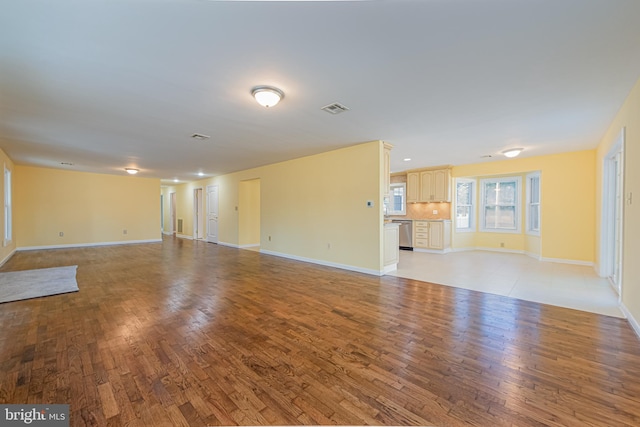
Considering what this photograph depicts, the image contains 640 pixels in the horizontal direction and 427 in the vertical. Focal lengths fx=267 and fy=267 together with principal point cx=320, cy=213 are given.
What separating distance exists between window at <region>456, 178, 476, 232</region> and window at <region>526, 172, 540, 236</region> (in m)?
1.34

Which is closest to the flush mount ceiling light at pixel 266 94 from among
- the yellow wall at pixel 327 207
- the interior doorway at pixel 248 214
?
the yellow wall at pixel 327 207

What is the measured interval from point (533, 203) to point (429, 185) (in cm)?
257

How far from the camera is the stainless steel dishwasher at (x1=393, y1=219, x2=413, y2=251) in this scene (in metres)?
8.24

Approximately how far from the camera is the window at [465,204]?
799cm

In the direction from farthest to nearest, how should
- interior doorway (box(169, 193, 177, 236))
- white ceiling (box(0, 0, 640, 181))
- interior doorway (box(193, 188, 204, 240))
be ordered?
interior doorway (box(169, 193, 177, 236))
interior doorway (box(193, 188, 204, 240))
white ceiling (box(0, 0, 640, 181))

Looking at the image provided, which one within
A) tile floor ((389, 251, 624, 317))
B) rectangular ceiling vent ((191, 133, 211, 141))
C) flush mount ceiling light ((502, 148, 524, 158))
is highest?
rectangular ceiling vent ((191, 133, 211, 141))

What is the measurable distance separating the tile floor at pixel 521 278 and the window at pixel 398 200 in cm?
236

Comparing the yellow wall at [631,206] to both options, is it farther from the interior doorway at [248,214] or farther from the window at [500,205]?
the interior doorway at [248,214]

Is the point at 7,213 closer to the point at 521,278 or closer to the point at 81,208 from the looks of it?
the point at 81,208

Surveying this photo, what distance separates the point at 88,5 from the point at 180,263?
528cm

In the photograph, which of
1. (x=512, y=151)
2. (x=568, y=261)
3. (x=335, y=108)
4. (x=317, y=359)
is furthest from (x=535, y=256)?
(x=317, y=359)

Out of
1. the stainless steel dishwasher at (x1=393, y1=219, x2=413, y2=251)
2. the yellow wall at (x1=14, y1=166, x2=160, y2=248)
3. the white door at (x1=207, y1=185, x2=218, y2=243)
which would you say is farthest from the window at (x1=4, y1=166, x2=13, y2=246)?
the stainless steel dishwasher at (x1=393, y1=219, x2=413, y2=251)

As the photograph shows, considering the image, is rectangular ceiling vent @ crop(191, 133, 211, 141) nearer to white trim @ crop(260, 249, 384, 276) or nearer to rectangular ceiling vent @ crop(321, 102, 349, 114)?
rectangular ceiling vent @ crop(321, 102, 349, 114)

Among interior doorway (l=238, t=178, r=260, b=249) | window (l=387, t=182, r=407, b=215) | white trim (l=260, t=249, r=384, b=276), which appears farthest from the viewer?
window (l=387, t=182, r=407, b=215)
